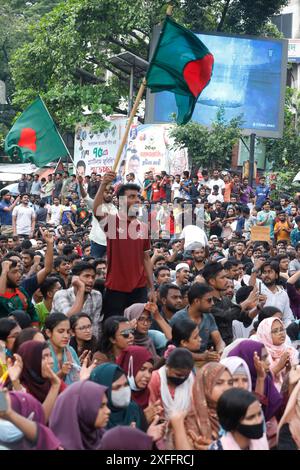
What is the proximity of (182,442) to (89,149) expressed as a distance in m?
22.1

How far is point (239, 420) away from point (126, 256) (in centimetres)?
426

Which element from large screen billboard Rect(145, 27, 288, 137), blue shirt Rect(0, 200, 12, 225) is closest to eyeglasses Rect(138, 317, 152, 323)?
blue shirt Rect(0, 200, 12, 225)

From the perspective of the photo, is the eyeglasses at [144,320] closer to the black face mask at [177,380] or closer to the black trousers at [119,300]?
the black trousers at [119,300]

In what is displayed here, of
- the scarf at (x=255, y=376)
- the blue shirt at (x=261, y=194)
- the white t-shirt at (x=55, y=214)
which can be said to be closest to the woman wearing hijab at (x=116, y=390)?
the scarf at (x=255, y=376)

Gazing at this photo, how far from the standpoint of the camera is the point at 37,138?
14.2 meters

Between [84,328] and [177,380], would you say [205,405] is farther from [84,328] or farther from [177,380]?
[84,328]

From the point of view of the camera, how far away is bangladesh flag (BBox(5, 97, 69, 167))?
46.1ft

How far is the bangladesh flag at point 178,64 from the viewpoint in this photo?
12.0m

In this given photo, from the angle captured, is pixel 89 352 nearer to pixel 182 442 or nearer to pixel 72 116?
pixel 182 442

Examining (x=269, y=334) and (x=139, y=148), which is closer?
(x=269, y=334)

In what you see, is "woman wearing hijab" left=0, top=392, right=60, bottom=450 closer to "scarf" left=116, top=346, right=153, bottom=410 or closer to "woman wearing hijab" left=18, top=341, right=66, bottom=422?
"woman wearing hijab" left=18, top=341, right=66, bottom=422

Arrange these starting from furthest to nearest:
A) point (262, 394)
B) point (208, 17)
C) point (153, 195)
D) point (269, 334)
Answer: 1. point (208, 17)
2. point (153, 195)
3. point (269, 334)
4. point (262, 394)
